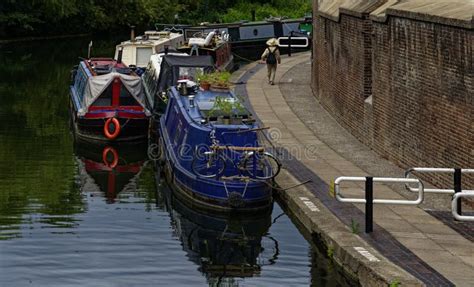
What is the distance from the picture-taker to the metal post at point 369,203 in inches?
653

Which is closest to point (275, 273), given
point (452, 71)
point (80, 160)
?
point (452, 71)

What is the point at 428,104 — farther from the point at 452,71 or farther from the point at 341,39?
the point at 341,39

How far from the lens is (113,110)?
31.2 metres

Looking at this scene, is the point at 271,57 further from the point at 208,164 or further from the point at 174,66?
the point at 208,164

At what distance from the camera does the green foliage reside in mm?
76250

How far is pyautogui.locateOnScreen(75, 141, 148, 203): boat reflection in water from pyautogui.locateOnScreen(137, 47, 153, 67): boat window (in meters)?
12.4

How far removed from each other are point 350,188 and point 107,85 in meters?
12.1

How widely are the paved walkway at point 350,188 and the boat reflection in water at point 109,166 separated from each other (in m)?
3.71

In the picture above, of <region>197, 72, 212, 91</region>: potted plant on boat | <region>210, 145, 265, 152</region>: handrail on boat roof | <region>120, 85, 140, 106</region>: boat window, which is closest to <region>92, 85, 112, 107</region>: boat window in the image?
<region>120, 85, 140, 106</region>: boat window

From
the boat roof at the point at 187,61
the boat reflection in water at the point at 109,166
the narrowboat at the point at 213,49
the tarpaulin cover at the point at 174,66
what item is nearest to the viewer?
the boat reflection in water at the point at 109,166

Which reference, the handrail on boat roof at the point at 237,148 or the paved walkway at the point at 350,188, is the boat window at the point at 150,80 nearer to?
the paved walkway at the point at 350,188

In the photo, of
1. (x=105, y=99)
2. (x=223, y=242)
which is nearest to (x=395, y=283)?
(x=223, y=242)

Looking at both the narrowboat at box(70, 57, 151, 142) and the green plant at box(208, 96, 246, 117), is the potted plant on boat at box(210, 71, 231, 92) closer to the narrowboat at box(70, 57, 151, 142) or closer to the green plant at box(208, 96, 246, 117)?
the green plant at box(208, 96, 246, 117)

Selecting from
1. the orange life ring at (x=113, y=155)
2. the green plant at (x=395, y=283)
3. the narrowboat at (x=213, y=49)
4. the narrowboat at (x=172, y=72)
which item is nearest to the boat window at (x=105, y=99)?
the narrowboat at (x=172, y=72)
